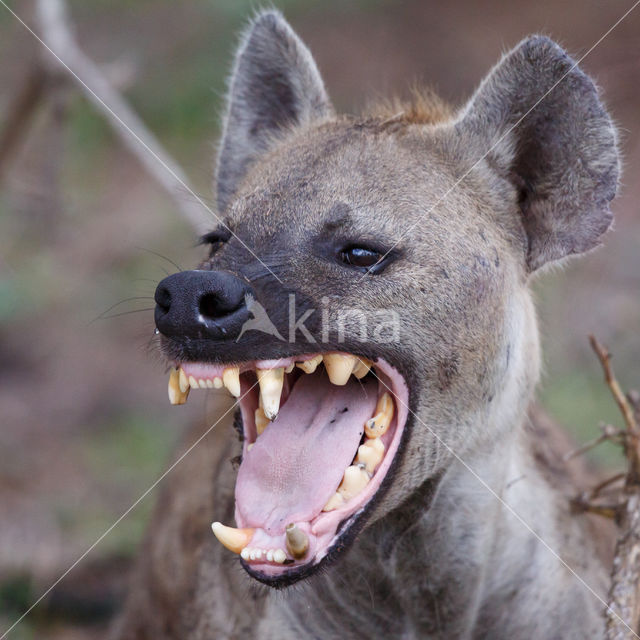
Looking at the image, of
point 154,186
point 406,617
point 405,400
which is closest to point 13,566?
point 406,617

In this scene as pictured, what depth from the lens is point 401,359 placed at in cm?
222

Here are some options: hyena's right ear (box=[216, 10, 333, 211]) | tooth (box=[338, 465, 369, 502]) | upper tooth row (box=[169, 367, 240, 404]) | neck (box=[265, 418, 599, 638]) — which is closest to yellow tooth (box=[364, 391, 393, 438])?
tooth (box=[338, 465, 369, 502])

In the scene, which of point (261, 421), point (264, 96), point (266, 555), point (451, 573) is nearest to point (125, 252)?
point (264, 96)

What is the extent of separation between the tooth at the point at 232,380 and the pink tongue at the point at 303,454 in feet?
0.82

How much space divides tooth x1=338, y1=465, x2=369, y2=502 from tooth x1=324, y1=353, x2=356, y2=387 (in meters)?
0.19

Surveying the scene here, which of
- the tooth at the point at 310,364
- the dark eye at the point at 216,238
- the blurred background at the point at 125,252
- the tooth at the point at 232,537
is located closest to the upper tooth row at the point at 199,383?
the tooth at the point at 310,364

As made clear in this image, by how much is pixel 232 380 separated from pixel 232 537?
0.32 m

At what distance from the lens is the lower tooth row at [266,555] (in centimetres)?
207

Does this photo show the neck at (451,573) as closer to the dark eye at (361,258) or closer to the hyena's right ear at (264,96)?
the dark eye at (361,258)

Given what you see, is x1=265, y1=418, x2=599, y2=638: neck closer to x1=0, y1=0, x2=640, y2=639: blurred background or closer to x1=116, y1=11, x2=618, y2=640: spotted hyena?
x1=116, y1=11, x2=618, y2=640: spotted hyena

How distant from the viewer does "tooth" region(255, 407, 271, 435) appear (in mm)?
2357

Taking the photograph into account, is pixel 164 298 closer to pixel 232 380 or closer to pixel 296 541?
pixel 232 380

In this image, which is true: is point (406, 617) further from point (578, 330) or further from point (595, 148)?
point (578, 330)

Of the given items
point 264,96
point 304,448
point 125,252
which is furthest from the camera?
point 125,252
